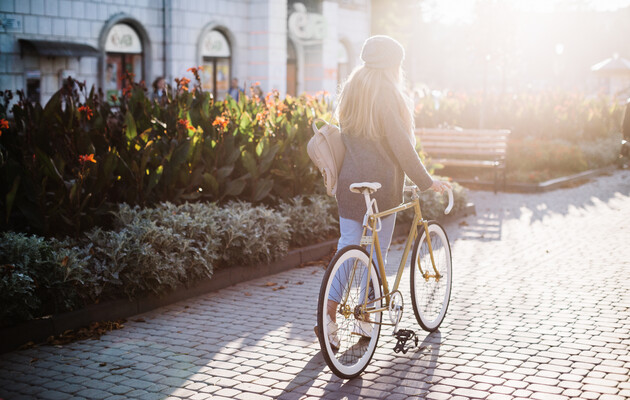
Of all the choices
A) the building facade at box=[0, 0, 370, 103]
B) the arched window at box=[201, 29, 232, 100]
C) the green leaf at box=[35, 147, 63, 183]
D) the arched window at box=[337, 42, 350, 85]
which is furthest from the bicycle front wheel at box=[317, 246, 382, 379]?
the arched window at box=[337, 42, 350, 85]

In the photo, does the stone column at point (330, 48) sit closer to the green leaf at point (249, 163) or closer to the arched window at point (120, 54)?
the arched window at point (120, 54)

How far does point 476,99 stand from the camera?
22234mm

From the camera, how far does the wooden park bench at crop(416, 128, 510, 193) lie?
624 inches

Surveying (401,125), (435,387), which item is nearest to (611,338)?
(435,387)

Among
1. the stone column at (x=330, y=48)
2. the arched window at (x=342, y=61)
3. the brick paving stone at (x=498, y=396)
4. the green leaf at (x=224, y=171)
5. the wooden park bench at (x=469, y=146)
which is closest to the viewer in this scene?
the brick paving stone at (x=498, y=396)

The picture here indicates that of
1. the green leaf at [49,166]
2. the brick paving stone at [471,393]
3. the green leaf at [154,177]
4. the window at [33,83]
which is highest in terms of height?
the window at [33,83]

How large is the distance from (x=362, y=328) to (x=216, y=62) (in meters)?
22.5

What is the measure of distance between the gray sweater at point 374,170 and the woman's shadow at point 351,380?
0.95 metres

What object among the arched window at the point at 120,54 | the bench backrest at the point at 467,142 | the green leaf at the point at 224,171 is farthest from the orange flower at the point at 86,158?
the arched window at the point at 120,54

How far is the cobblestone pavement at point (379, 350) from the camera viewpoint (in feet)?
15.5

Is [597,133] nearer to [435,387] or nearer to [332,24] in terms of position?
[332,24]

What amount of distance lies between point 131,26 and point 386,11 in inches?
630

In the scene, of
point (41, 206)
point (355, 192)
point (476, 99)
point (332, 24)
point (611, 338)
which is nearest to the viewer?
point (355, 192)

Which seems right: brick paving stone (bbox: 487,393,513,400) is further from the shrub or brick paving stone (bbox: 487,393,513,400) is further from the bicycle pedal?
the shrub
